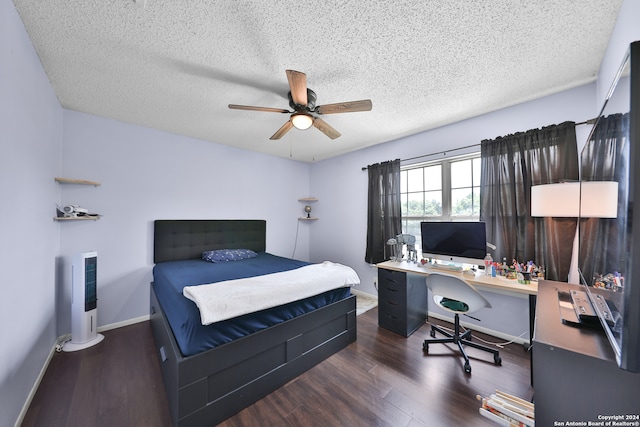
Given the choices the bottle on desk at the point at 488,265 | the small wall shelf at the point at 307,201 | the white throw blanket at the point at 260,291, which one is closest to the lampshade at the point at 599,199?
the bottle on desk at the point at 488,265

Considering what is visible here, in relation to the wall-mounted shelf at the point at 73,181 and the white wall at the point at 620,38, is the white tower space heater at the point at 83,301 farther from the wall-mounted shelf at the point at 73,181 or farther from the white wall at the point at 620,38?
the white wall at the point at 620,38

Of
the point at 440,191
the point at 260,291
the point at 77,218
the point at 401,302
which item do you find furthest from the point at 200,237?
the point at 440,191

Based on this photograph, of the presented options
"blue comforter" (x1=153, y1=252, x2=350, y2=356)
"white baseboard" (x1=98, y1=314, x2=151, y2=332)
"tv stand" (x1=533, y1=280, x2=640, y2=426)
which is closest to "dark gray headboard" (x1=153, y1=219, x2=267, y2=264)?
"blue comforter" (x1=153, y1=252, x2=350, y2=356)

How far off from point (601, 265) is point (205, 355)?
2.19 meters

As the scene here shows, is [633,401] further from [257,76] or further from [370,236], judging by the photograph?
[370,236]

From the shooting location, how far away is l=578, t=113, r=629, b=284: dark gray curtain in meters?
0.76

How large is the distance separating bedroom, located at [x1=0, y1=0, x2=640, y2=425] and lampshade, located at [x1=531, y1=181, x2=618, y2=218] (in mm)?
852

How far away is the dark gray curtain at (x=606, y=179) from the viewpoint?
2.50 ft

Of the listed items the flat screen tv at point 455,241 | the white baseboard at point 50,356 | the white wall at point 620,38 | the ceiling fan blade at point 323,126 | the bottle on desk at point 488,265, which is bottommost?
the white baseboard at point 50,356

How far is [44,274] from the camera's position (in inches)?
80.1

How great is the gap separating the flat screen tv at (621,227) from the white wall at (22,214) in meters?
2.71

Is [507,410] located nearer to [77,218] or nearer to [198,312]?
[198,312]

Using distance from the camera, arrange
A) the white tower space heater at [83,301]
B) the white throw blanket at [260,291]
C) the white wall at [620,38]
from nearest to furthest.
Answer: the white wall at [620,38] < the white throw blanket at [260,291] < the white tower space heater at [83,301]

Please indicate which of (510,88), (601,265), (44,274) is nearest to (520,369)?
(601,265)
